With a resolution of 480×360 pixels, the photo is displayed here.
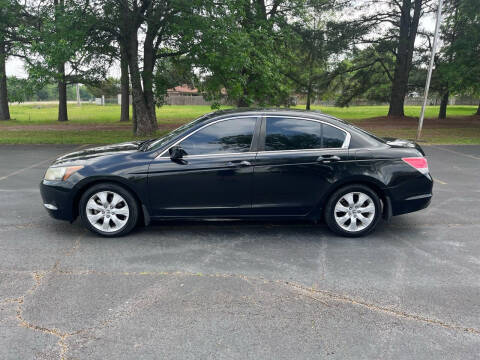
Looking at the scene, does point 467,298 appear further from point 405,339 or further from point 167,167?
point 167,167

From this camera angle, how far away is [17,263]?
4344 mm

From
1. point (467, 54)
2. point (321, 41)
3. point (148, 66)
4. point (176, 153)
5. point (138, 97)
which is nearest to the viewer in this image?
point (176, 153)

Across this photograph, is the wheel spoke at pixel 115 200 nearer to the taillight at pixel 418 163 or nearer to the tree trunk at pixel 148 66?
the taillight at pixel 418 163

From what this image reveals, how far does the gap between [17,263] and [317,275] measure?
3206 millimetres

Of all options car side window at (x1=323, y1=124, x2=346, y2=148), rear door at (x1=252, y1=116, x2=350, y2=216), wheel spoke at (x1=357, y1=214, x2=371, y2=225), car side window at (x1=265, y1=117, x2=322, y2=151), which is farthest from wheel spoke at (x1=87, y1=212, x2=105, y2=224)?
wheel spoke at (x1=357, y1=214, x2=371, y2=225)

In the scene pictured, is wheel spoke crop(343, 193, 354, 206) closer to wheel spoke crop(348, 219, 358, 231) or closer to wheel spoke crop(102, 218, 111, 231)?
wheel spoke crop(348, 219, 358, 231)

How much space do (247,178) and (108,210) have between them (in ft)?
5.93

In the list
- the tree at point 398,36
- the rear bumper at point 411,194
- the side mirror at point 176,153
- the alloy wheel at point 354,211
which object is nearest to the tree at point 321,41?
the tree at point 398,36

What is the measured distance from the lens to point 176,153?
16.4 ft

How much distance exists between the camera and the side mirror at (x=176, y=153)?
4.99 metres

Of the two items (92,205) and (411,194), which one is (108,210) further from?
(411,194)

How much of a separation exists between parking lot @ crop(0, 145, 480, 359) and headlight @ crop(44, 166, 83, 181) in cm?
76

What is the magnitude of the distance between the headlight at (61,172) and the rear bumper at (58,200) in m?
0.07

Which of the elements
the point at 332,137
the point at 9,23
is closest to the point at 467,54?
the point at 332,137
